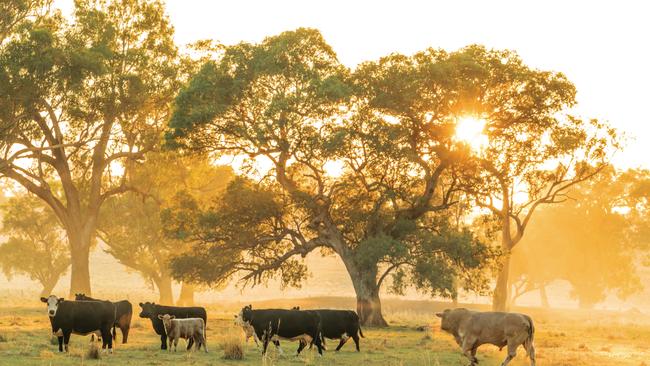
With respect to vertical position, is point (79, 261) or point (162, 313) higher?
point (79, 261)

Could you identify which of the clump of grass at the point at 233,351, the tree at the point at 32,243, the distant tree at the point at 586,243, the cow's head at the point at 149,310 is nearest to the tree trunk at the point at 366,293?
the cow's head at the point at 149,310

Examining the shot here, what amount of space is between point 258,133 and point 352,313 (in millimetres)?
14651

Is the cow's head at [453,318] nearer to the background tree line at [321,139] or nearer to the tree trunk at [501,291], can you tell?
the background tree line at [321,139]

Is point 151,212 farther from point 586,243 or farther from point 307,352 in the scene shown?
point 586,243

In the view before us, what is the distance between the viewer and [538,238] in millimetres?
88250

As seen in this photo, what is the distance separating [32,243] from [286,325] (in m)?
55.2

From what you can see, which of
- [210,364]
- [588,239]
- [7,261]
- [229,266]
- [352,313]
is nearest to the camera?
[210,364]

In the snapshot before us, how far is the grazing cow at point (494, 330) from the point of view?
1992 cm

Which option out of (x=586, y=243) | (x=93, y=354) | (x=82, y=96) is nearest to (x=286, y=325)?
(x=93, y=354)

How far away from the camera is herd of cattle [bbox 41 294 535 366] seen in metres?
20.1

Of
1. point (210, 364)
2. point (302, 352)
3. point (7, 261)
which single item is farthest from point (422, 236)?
point (7, 261)

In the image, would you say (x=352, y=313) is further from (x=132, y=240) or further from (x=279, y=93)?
(x=132, y=240)

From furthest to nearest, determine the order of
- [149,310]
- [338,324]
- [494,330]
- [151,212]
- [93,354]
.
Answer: [151,212] → [149,310] → [338,324] → [93,354] → [494,330]

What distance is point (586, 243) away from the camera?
8412cm
